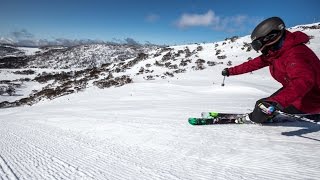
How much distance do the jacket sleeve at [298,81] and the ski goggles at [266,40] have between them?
64 cm

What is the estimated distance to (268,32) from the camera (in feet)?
16.8

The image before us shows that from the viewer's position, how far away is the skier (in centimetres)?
445

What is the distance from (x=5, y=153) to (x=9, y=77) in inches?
2225

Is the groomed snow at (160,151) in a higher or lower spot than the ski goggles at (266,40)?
lower

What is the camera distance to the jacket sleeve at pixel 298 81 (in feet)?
14.4

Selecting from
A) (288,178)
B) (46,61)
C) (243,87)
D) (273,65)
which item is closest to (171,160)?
(288,178)

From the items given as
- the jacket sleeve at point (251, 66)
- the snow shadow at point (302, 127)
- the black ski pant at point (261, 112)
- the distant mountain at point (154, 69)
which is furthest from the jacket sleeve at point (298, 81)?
the distant mountain at point (154, 69)

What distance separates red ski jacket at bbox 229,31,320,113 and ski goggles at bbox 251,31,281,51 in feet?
0.58

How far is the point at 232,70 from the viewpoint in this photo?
7.13 metres

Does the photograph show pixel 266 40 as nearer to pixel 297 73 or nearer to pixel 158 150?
pixel 297 73

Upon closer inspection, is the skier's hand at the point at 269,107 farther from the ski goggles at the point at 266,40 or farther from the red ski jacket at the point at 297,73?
the ski goggles at the point at 266,40

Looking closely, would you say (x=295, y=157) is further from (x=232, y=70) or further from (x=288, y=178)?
(x=232, y=70)

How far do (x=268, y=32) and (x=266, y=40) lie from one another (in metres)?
0.15

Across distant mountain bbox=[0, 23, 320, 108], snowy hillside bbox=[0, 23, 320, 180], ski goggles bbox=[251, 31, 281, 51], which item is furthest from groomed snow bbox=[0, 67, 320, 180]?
distant mountain bbox=[0, 23, 320, 108]
